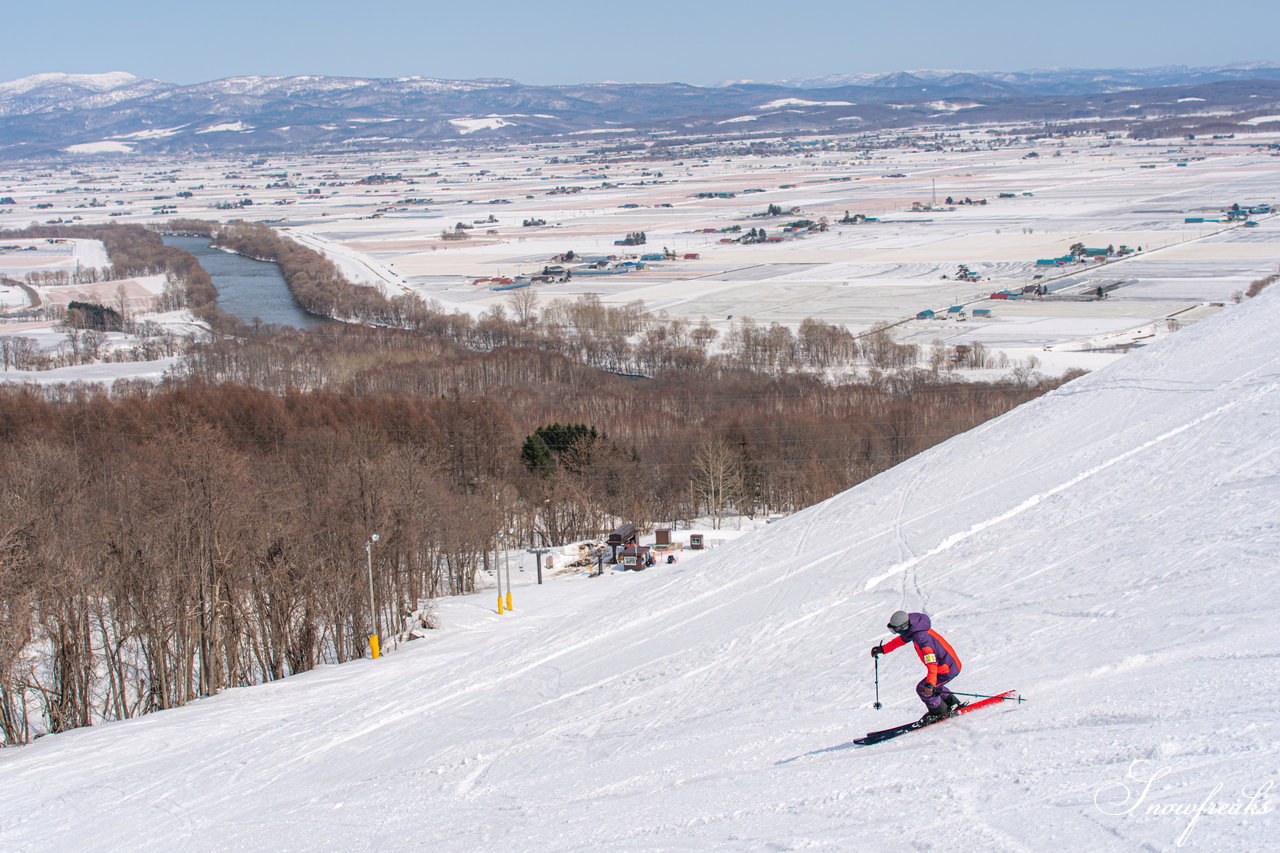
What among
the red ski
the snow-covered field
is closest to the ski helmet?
the red ski

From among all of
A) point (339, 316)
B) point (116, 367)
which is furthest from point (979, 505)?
point (339, 316)

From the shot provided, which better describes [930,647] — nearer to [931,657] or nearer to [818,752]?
[931,657]

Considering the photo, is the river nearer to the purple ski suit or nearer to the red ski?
the red ski

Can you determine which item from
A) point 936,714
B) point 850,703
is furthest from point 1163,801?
point 850,703

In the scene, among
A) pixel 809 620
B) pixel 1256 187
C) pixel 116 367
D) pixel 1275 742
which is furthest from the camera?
pixel 1256 187

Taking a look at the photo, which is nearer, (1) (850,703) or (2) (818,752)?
(2) (818,752)

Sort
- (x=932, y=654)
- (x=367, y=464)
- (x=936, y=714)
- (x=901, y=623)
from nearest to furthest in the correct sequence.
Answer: (x=901, y=623), (x=932, y=654), (x=936, y=714), (x=367, y=464)

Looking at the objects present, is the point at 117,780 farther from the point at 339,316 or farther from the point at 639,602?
the point at 339,316
